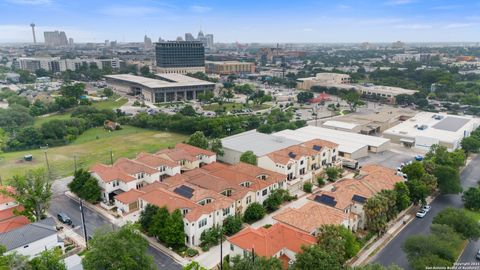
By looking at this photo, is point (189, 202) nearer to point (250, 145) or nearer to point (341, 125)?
point (250, 145)

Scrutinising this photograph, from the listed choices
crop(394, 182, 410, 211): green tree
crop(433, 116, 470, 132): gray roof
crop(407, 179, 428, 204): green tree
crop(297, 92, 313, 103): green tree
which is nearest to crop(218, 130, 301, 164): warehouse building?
crop(394, 182, 410, 211): green tree

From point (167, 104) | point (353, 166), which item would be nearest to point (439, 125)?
point (353, 166)

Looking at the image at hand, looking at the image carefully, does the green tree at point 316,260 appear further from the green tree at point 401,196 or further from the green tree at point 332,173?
the green tree at point 332,173

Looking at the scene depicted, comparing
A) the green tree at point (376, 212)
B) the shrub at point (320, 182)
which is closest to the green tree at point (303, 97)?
the shrub at point (320, 182)

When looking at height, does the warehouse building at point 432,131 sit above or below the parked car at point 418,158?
above

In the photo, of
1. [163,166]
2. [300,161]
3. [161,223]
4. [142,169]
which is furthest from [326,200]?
[142,169]

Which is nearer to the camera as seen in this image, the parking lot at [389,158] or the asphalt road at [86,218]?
the asphalt road at [86,218]

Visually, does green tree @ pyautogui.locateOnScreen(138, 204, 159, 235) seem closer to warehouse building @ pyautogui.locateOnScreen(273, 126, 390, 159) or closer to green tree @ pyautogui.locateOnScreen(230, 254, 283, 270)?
green tree @ pyautogui.locateOnScreen(230, 254, 283, 270)

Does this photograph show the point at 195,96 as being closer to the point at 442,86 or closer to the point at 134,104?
the point at 134,104
